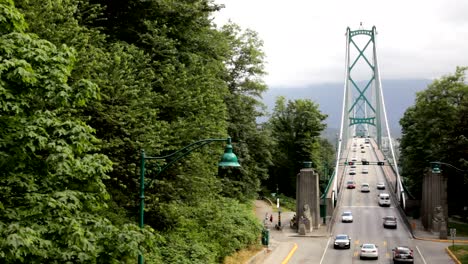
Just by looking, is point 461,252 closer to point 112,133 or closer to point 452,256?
point 452,256

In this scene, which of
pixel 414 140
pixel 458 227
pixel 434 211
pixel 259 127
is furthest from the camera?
pixel 414 140

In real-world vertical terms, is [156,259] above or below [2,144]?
below

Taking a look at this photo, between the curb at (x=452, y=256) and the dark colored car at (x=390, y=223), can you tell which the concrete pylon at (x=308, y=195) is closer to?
the dark colored car at (x=390, y=223)

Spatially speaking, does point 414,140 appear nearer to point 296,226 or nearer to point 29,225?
point 296,226

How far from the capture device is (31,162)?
410 inches

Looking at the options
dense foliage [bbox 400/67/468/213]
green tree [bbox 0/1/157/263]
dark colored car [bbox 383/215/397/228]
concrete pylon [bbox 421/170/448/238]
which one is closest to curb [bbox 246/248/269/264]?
concrete pylon [bbox 421/170/448/238]

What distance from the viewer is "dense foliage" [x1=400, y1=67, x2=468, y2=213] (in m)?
49.1

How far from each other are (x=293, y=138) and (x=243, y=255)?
5594cm

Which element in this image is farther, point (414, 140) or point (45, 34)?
point (414, 140)

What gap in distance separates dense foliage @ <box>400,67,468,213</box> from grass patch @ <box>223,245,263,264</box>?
23.8m

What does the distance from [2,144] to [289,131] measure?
77872mm

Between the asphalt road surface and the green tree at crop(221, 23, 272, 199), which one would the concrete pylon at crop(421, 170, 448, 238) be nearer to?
the asphalt road surface

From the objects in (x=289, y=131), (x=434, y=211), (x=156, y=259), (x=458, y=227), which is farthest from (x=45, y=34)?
(x=289, y=131)

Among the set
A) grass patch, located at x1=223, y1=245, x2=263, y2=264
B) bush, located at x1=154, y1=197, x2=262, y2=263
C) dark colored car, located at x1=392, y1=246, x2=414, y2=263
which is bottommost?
dark colored car, located at x1=392, y1=246, x2=414, y2=263
